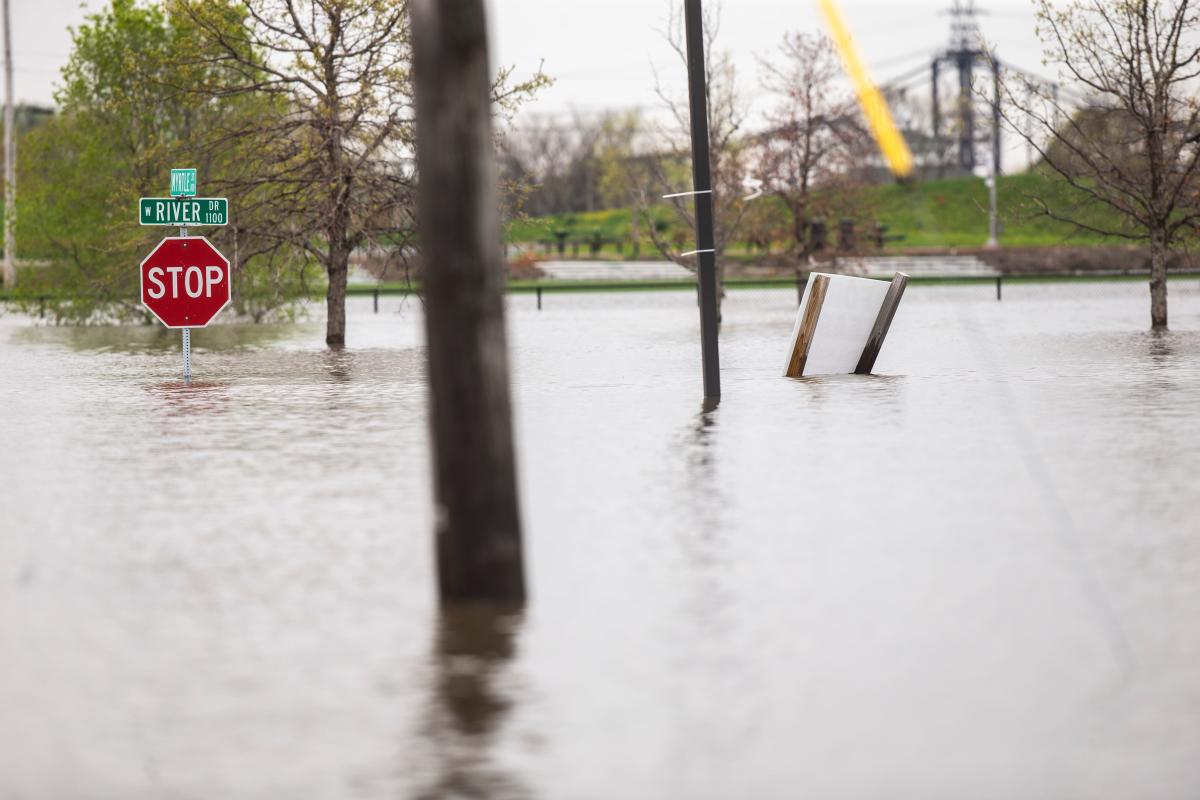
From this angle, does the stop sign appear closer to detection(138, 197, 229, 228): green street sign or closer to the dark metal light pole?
detection(138, 197, 229, 228): green street sign

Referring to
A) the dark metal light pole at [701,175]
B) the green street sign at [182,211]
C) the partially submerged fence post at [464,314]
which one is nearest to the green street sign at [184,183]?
the green street sign at [182,211]

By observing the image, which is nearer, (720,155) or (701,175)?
(701,175)

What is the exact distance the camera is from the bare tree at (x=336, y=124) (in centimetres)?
3006

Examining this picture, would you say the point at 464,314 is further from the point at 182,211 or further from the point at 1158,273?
the point at 1158,273

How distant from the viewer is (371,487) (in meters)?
11.7

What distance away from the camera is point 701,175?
59.6ft

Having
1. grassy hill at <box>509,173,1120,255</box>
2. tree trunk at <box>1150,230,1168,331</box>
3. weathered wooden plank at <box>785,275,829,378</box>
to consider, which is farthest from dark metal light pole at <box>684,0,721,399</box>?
grassy hill at <box>509,173,1120,255</box>

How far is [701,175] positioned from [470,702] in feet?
→ 41.4

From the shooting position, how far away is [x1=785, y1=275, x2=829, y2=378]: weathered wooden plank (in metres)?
21.9

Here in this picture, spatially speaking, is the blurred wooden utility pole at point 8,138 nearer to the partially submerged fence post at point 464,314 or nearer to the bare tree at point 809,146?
the bare tree at point 809,146

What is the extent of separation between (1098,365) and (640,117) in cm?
11248

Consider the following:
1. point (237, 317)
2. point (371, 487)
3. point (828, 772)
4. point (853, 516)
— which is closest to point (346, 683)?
point (828, 772)

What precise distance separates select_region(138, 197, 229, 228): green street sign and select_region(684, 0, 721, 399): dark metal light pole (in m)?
6.26

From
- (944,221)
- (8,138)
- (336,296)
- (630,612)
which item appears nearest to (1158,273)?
(336,296)
